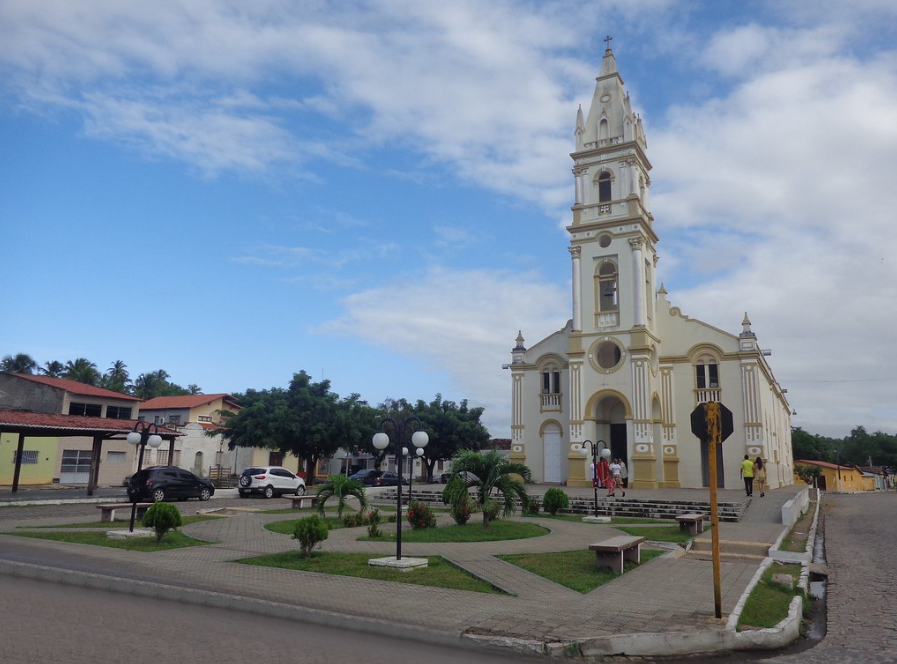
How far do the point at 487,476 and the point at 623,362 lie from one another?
58.9 feet

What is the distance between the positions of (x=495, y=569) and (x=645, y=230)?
26.8 m

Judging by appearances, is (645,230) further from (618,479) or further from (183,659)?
(183,659)

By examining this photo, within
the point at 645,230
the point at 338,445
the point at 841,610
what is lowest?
the point at 841,610

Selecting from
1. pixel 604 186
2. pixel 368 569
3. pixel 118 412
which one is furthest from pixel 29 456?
pixel 368 569

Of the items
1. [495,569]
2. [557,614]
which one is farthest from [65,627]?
[495,569]

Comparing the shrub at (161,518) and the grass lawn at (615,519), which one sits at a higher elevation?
the shrub at (161,518)

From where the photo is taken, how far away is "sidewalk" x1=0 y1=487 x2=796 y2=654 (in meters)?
6.94

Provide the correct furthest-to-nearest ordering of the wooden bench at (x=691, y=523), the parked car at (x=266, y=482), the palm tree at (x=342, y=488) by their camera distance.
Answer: the parked car at (x=266, y=482), the palm tree at (x=342, y=488), the wooden bench at (x=691, y=523)

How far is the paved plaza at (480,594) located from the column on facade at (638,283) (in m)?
17.8

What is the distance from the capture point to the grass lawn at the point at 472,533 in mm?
13945

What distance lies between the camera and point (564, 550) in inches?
503

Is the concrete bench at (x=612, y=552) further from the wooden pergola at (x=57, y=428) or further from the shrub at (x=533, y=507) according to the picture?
A: the wooden pergola at (x=57, y=428)

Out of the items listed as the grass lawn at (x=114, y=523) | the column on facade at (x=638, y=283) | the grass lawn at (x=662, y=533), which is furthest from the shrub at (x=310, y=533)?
the column on facade at (x=638, y=283)

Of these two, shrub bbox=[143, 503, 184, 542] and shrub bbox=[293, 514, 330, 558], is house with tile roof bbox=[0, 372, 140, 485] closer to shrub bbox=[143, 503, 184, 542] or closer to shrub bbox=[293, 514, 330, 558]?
shrub bbox=[143, 503, 184, 542]
